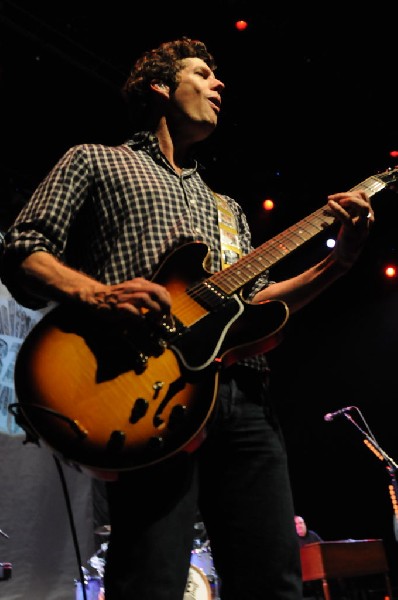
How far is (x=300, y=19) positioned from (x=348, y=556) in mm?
7231

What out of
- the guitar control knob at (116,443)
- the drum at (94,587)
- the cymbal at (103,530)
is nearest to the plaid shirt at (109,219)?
the guitar control knob at (116,443)

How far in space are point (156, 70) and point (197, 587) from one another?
5497 millimetres

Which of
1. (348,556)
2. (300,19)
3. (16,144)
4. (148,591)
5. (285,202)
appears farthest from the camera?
(285,202)

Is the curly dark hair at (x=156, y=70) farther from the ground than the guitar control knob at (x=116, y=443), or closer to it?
farther from the ground

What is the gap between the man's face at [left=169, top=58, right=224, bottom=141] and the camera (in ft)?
8.41

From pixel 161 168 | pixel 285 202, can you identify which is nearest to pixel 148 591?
pixel 161 168

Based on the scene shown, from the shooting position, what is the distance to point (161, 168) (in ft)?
7.69

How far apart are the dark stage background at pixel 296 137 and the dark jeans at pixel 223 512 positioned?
520 centimetres

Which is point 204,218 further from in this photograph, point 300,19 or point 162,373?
point 300,19

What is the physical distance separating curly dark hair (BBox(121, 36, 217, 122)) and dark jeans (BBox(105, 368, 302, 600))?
1.56 metres

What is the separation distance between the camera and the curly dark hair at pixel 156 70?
275cm

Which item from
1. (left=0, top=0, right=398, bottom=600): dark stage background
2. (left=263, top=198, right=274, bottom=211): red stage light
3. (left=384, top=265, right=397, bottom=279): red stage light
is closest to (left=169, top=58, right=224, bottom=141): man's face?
(left=0, top=0, right=398, bottom=600): dark stage background

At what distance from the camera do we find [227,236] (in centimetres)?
232

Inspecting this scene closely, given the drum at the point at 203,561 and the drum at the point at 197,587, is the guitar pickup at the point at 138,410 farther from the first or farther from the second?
the drum at the point at 203,561
